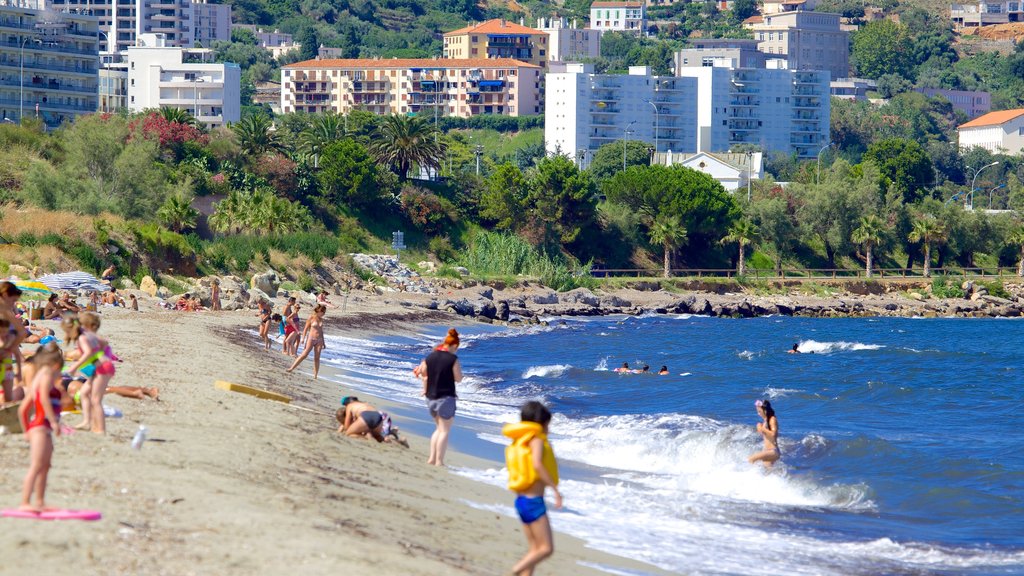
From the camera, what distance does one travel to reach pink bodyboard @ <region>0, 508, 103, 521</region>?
32.5 feet

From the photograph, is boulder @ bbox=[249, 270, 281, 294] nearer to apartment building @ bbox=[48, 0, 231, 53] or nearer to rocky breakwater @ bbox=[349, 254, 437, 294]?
rocky breakwater @ bbox=[349, 254, 437, 294]

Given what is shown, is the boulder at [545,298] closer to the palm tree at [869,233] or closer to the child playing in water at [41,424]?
the palm tree at [869,233]

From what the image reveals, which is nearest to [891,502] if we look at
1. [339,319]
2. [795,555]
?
[795,555]

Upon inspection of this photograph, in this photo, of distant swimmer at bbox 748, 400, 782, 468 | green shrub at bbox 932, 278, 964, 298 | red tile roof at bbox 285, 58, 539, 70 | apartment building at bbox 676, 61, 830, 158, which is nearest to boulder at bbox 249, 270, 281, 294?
distant swimmer at bbox 748, 400, 782, 468

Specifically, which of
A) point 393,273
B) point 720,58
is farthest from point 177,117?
point 720,58

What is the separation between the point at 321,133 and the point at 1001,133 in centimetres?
10576

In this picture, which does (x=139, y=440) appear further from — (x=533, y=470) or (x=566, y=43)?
(x=566, y=43)

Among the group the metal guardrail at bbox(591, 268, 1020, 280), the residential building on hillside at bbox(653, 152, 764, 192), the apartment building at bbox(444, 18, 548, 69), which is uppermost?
the apartment building at bbox(444, 18, 548, 69)

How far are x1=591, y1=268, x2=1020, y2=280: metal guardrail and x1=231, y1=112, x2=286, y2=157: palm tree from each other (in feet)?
68.8

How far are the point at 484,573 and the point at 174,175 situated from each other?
210ft

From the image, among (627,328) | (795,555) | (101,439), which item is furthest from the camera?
(627,328)

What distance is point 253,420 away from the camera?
1662cm

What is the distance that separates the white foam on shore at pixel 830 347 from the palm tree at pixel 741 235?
29.9 metres

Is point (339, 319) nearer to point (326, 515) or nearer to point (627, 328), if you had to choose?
point (627, 328)
